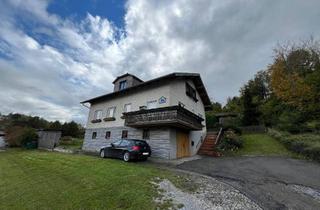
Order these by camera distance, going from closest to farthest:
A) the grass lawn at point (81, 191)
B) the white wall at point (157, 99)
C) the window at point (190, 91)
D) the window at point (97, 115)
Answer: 1. the grass lawn at point (81, 191)
2. the white wall at point (157, 99)
3. the window at point (190, 91)
4. the window at point (97, 115)

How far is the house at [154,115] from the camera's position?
12219 mm

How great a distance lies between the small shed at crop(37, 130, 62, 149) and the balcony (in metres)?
14.1

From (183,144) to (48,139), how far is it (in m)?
18.9

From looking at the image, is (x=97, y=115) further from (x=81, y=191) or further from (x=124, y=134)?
(x=81, y=191)

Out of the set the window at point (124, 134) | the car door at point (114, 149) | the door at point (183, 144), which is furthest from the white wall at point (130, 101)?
the car door at point (114, 149)

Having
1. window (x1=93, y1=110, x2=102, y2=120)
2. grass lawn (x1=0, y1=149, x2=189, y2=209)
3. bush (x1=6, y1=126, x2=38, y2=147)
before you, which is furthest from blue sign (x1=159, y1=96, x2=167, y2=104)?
bush (x1=6, y1=126, x2=38, y2=147)

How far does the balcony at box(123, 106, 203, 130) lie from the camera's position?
36.9 ft

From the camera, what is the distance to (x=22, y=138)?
2309 cm

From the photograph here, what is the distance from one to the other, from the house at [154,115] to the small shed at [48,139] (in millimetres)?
6136

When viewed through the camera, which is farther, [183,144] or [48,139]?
[48,139]

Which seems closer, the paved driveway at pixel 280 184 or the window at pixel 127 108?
the paved driveway at pixel 280 184

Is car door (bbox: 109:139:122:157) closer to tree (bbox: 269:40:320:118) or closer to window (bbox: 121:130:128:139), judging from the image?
window (bbox: 121:130:128:139)

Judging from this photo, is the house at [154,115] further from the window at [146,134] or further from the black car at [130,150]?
the black car at [130,150]

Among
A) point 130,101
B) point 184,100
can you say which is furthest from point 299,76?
point 130,101
